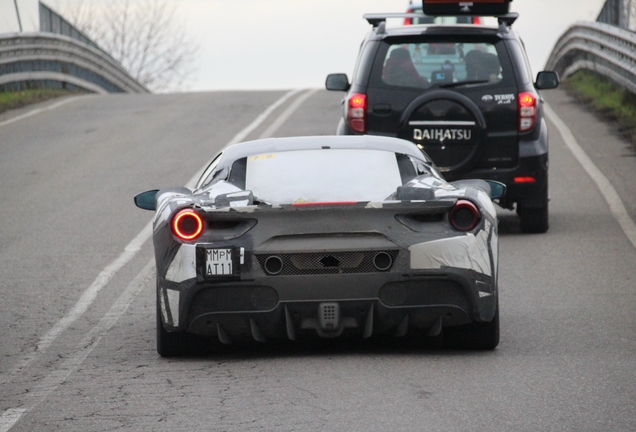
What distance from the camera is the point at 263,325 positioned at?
6.57 meters

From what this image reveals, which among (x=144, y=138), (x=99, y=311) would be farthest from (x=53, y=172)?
(x=99, y=311)

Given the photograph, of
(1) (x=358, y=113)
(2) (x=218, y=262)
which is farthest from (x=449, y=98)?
(2) (x=218, y=262)

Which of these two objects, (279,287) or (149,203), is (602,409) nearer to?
(279,287)

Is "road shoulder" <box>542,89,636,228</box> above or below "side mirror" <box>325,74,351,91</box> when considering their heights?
below

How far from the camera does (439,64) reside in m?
11.4

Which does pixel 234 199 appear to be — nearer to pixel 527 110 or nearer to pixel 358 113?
pixel 358 113

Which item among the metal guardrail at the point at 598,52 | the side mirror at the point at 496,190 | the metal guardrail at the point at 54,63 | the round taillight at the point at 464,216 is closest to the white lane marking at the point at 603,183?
the metal guardrail at the point at 598,52

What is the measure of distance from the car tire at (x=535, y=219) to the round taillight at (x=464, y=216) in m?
5.03

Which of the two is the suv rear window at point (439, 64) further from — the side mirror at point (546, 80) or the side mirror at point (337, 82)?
the side mirror at point (337, 82)

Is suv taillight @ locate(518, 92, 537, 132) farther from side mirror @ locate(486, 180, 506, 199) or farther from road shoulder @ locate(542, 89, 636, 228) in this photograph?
side mirror @ locate(486, 180, 506, 199)

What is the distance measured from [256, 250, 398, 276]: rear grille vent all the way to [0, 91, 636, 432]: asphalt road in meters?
0.52

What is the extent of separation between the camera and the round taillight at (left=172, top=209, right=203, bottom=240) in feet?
21.5

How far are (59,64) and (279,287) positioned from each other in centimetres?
2233

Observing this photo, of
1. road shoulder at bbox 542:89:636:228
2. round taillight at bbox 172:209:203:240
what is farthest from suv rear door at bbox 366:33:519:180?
round taillight at bbox 172:209:203:240
